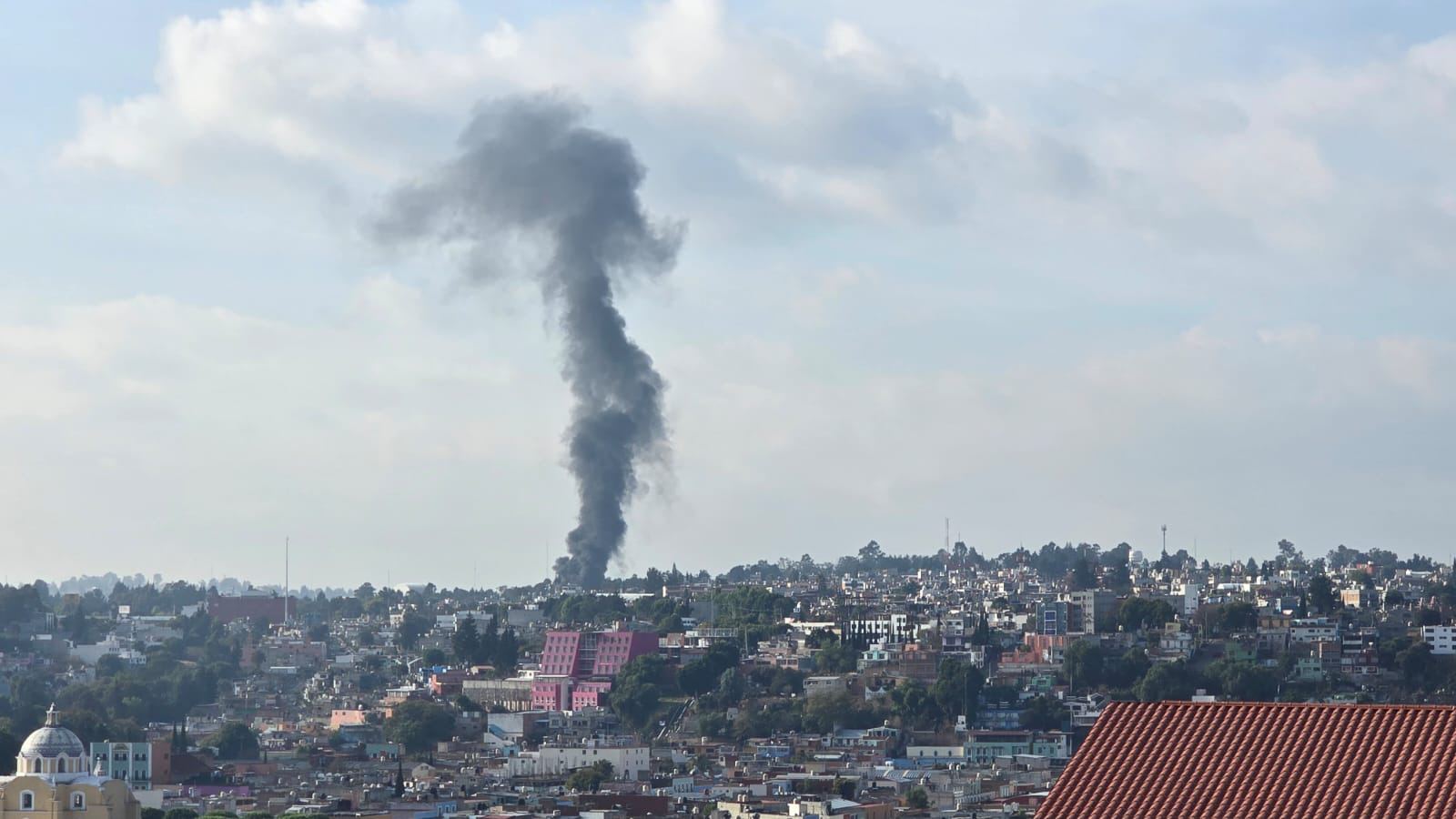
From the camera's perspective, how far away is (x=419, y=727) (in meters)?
104

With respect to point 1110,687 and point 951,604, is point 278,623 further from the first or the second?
point 1110,687

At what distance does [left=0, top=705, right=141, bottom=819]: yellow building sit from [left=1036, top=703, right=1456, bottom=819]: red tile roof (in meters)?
42.7

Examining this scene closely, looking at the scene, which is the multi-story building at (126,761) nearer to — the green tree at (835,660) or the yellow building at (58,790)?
the yellow building at (58,790)

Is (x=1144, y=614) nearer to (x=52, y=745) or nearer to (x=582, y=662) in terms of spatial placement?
(x=582, y=662)

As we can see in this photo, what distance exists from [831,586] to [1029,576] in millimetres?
13101

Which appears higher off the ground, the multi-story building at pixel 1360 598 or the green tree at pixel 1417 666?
the multi-story building at pixel 1360 598

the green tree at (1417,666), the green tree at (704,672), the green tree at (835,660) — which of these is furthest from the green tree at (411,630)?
the green tree at (1417,666)

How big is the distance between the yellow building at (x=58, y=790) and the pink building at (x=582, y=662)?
5921cm

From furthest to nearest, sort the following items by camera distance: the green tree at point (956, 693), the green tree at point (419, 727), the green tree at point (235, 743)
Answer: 1. the green tree at point (956, 693)
2. the green tree at point (419, 727)
3. the green tree at point (235, 743)

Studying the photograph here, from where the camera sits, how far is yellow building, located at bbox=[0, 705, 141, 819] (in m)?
56.7

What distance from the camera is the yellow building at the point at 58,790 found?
56.7 meters

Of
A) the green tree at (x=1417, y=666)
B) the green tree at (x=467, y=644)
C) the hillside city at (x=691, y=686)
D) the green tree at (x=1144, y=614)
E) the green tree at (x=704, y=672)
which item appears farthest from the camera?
the green tree at (x=467, y=644)

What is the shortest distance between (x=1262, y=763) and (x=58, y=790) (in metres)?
43.7

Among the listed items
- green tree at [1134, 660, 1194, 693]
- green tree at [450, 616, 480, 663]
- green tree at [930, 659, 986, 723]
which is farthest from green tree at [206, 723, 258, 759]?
green tree at [450, 616, 480, 663]
